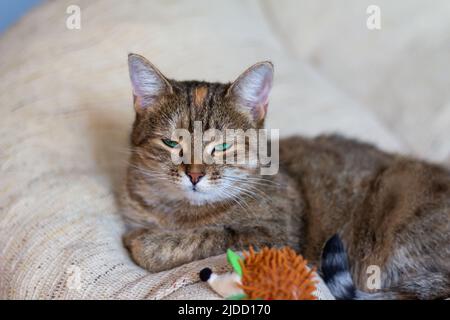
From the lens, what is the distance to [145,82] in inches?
65.5

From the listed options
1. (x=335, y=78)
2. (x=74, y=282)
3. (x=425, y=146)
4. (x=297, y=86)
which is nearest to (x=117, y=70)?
(x=297, y=86)

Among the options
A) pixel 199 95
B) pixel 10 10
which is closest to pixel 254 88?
pixel 199 95

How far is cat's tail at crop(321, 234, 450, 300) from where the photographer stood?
154 centimetres

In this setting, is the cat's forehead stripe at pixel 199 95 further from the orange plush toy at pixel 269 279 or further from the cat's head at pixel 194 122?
the orange plush toy at pixel 269 279

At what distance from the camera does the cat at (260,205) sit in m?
1.58

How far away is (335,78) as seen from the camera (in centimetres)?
283

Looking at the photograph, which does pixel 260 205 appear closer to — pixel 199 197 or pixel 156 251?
pixel 199 197

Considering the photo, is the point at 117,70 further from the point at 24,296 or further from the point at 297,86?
the point at 24,296

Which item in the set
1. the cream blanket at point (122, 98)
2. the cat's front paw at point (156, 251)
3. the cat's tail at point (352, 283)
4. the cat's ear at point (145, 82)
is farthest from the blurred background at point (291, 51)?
the cat's tail at point (352, 283)

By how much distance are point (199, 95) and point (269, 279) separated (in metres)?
0.68

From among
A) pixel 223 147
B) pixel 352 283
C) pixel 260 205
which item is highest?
pixel 223 147

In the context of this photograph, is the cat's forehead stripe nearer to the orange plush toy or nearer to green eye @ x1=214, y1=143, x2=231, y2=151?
green eye @ x1=214, y1=143, x2=231, y2=151

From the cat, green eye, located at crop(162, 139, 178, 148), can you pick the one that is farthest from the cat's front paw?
green eye, located at crop(162, 139, 178, 148)

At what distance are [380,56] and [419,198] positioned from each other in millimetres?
1187
